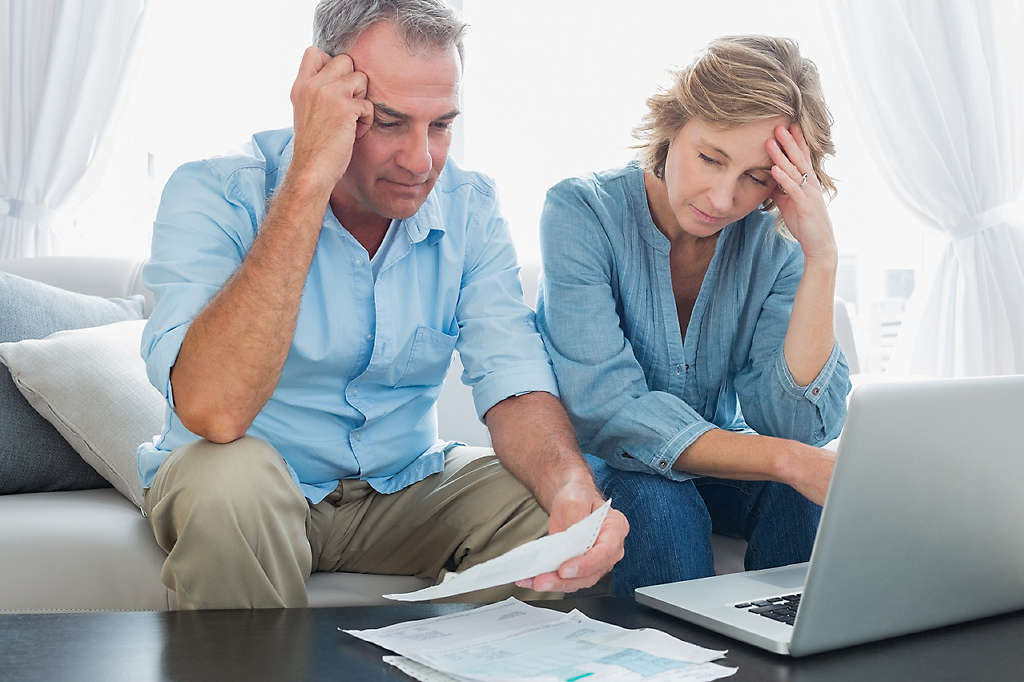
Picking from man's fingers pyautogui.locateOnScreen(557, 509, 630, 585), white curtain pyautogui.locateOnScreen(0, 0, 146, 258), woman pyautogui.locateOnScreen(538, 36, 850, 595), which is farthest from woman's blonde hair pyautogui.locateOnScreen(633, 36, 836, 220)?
white curtain pyautogui.locateOnScreen(0, 0, 146, 258)

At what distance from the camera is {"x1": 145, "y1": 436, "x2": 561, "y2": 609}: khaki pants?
1265 mm

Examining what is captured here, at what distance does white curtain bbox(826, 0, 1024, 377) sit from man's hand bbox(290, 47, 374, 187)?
6.93 ft

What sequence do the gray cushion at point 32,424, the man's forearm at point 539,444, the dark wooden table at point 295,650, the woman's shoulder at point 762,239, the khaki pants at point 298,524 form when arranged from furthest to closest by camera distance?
the gray cushion at point 32,424 < the woman's shoulder at point 762,239 < the man's forearm at point 539,444 < the khaki pants at point 298,524 < the dark wooden table at point 295,650

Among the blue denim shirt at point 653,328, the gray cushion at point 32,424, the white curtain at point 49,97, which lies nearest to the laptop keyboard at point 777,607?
the blue denim shirt at point 653,328

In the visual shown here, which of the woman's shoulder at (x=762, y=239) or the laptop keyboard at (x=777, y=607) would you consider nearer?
the laptop keyboard at (x=777, y=607)

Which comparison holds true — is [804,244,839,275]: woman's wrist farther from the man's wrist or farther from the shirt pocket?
the man's wrist

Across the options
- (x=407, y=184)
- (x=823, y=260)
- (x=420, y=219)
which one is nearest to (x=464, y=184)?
(x=420, y=219)

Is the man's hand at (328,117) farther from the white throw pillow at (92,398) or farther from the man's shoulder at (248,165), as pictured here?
the white throw pillow at (92,398)

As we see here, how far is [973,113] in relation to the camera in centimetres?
306

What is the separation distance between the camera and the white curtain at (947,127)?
3.02 meters

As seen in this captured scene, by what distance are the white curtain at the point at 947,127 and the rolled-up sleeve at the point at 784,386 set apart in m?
1.53

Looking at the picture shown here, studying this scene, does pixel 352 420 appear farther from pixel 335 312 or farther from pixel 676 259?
pixel 676 259

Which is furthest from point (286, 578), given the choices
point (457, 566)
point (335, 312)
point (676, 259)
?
point (676, 259)

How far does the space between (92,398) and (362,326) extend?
0.57 metres
